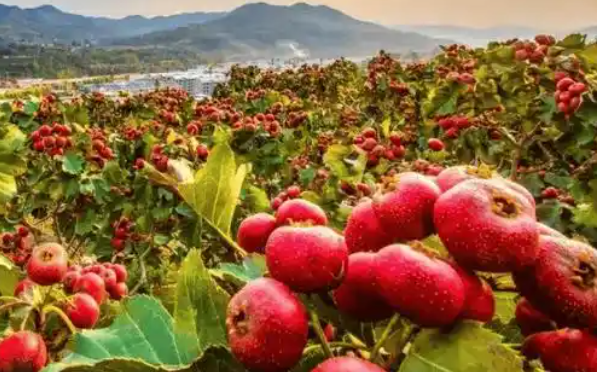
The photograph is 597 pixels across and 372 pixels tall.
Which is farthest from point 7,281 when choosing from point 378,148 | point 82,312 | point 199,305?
point 378,148

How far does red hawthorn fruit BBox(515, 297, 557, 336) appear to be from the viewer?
3.20 feet

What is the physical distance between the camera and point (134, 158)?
8.20m

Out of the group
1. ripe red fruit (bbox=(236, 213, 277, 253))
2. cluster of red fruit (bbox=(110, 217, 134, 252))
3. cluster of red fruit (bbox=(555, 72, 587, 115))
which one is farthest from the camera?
cluster of red fruit (bbox=(110, 217, 134, 252))

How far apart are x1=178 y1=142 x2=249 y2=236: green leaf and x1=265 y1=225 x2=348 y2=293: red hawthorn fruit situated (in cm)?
27

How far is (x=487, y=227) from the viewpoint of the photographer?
89 cm

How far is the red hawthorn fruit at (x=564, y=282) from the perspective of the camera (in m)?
0.89

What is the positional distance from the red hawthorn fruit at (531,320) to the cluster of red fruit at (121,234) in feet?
21.5

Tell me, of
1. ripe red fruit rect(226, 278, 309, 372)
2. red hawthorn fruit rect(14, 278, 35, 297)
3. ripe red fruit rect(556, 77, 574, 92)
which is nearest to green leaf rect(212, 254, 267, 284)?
ripe red fruit rect(226, 278, 309, 372)

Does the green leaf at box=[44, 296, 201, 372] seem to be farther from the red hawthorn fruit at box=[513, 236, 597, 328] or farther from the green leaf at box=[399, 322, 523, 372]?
the red hawthorn fruit at box=[513, 236, 597, 328]

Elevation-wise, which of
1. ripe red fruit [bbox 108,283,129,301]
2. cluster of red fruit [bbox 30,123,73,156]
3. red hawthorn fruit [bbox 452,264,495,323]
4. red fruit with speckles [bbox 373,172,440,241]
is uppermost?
red fruit with speckles [bbox 373,172,440,241]

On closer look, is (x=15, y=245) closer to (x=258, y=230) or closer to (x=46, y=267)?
(x=46, y=267)

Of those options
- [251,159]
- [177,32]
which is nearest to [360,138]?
[251,159]

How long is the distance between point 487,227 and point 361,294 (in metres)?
0.18

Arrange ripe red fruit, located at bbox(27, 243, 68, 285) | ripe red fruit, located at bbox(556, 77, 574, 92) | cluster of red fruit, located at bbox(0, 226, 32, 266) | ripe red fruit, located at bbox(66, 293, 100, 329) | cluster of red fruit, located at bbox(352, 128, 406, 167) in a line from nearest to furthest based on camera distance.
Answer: ripe red fruit, located at bbox(66, 293, 100, 329) → ripe red fruit, located at bbox(27, 243, 68, 285) → ripe red fruit, located at bbox(556, 77, 574, 92) → cluster of red fruit, located at bbox(352, 128, 406, 167) → cluster of red fruit, located at bbox(0, 226, 32, 266)
